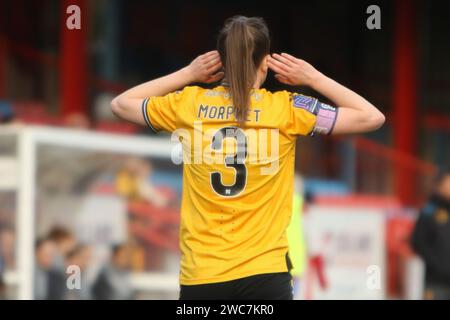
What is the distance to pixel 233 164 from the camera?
4914 millimetres

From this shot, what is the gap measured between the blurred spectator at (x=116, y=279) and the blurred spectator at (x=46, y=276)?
0.51 metres

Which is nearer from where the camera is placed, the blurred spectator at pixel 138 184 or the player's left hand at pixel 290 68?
the player's left hand at pixel 290 68

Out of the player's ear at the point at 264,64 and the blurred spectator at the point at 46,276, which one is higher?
the player's ear at the point at 264,64

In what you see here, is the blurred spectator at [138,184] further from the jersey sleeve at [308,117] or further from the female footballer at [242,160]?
the jersey sleeve at [308,117]

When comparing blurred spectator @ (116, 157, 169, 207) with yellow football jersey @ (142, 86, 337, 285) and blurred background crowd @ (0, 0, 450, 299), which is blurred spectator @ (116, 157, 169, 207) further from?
yellow football jersey @ (142, 86, 337, 285)

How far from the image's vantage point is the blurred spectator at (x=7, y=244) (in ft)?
33.8

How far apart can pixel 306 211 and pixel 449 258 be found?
1.97 m

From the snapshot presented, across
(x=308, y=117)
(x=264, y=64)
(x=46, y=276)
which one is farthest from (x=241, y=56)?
(x=46, y=276)

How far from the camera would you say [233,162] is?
4.91m

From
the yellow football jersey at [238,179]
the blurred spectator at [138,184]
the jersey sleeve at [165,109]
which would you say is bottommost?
the blurred spectator at [138,184]

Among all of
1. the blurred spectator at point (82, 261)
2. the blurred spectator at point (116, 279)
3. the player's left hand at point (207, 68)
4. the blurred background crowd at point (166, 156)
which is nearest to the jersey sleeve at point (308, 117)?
the player's left hand at point (207, 68)

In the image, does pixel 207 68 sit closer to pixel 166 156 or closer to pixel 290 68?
pixel 290 68

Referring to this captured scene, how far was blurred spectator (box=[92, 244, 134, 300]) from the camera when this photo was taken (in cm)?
1142

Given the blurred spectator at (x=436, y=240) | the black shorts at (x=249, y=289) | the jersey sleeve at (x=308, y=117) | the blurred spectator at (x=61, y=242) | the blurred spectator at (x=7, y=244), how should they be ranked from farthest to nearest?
the blurred spectator at (x=436, y=240), the blurred spectator at (x=61, y=242), the blurred spectator at (x=7, y=244), the jersey sleeve at (x=308, y=117), the black shorts at (x=249, y=289)
